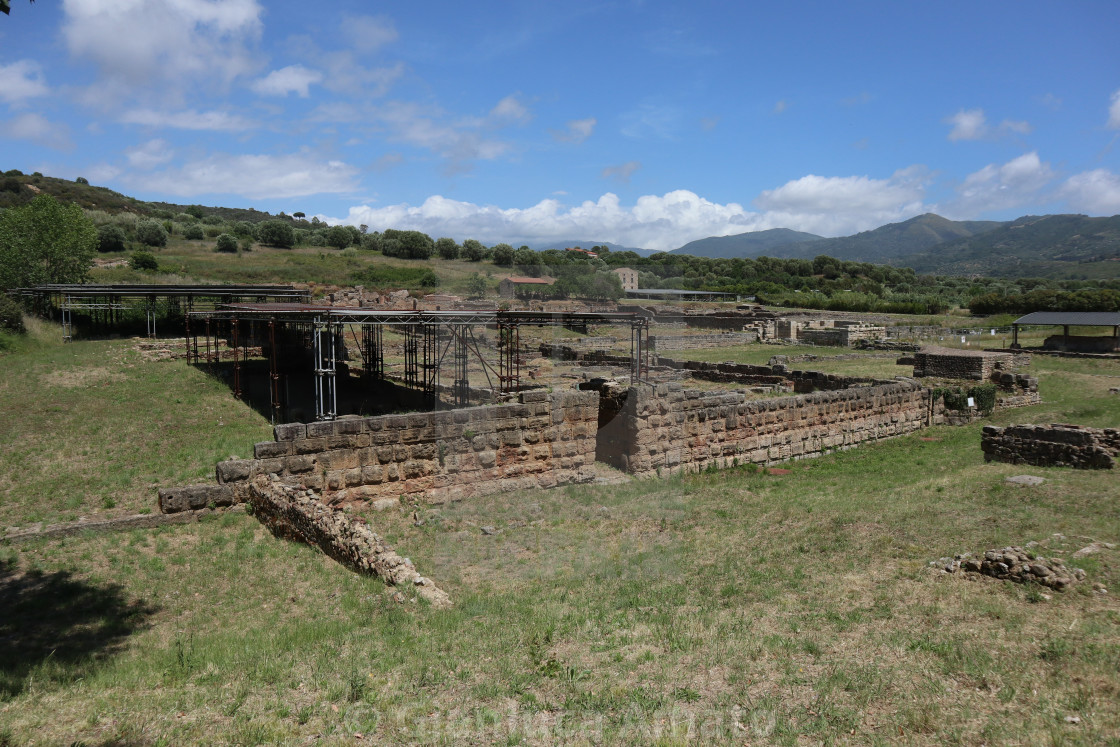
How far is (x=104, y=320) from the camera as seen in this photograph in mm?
36625

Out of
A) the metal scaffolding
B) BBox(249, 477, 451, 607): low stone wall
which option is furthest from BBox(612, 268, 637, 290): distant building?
BBox(249, 477, 451, 607): low stone wall

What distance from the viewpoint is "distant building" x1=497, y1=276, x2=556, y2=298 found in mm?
22219

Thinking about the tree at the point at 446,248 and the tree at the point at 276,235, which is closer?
the tree at the point at 446,248

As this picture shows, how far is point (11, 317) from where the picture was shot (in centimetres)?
3156

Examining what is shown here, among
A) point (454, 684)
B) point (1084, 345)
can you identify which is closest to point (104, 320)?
point (454, 684)

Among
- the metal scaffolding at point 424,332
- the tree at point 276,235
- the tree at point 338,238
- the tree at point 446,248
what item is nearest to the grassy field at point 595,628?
the metal scaffolding at point 424,332

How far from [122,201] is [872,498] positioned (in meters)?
124

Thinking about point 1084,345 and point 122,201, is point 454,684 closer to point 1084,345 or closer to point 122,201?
point 1084,345

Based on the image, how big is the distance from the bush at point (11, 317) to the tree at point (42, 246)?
680 cm

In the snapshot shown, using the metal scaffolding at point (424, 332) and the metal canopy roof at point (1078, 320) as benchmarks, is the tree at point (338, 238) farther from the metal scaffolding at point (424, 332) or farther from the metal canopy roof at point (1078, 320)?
the metal canopy roof at point (1078, 320)

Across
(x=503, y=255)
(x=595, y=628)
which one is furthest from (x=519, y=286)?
(x=595, y=628)

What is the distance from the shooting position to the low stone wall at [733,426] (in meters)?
12.1

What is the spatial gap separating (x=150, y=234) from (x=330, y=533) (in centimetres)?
7964

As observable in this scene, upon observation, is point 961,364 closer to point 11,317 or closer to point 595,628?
point 595,628
